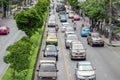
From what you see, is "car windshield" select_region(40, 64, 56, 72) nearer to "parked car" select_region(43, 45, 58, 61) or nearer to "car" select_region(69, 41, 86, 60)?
"parked car" select_region(43, 45, 58, 61)

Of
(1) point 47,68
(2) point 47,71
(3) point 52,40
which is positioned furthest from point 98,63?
(3) point 52,40

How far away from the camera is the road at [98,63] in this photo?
39312 millimetres

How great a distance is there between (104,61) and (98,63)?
1485 millimetres

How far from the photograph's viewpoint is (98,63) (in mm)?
46062

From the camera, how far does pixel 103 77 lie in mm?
38375

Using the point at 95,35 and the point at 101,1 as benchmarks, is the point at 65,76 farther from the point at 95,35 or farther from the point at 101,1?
the point at 101,1

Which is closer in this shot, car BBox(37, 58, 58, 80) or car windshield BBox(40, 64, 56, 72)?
car BBox(37, 58, 58, 80)

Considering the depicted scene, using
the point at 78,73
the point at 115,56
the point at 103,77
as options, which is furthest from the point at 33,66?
the point at 115,56

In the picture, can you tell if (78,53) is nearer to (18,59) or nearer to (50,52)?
(50,52)

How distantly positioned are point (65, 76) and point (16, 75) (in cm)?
629

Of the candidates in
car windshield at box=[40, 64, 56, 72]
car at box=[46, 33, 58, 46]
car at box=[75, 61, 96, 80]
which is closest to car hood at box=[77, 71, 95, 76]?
car at box=[75, 61, 96, 80]

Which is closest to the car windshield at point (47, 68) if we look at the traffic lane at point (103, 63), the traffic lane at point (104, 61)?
the traffic lane at point (103, 63)

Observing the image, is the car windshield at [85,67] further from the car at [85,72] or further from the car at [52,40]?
the car at [52,40]

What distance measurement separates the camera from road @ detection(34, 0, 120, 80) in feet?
129
